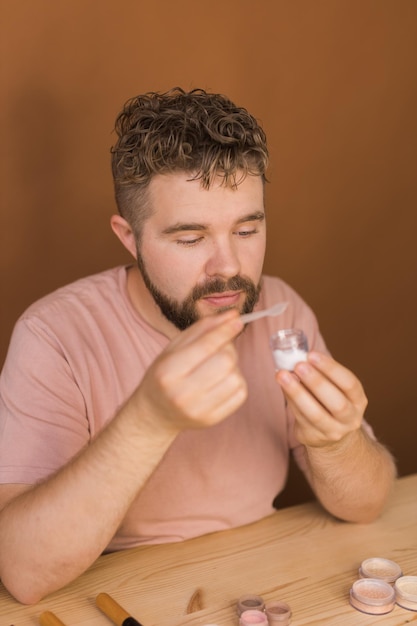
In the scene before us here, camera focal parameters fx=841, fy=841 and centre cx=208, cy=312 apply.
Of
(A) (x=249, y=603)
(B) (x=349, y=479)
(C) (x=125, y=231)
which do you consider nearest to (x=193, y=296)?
(C) (x=125, y=231)

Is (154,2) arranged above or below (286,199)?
above

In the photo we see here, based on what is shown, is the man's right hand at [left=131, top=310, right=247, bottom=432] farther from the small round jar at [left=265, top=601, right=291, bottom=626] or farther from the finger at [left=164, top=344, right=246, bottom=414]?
the small round jar at [left=265, top=601, right=291, bottom=626]

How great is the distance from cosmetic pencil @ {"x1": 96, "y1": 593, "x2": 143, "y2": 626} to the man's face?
0.60 metres

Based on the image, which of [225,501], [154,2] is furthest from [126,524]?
[154,2]

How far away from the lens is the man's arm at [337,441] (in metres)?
1.40

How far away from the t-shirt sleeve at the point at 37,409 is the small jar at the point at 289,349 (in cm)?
49

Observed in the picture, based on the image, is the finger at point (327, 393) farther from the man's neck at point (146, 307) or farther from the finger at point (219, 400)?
the man's neck at point (146, 307)

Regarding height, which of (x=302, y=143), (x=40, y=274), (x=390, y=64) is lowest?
(x=40, y=274)

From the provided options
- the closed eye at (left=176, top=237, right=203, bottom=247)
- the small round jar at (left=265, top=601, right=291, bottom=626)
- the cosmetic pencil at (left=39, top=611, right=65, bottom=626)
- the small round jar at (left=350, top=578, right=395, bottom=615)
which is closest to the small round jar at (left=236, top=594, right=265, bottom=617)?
the small round jar at (left=265, top=601, right=291, bottom=626)

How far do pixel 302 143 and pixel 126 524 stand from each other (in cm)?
139

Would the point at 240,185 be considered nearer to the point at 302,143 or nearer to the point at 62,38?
the point at 62,38

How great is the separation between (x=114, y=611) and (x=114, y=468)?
23cm

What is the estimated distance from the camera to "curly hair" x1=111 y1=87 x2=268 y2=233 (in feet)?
5.55

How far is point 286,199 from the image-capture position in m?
2.68
